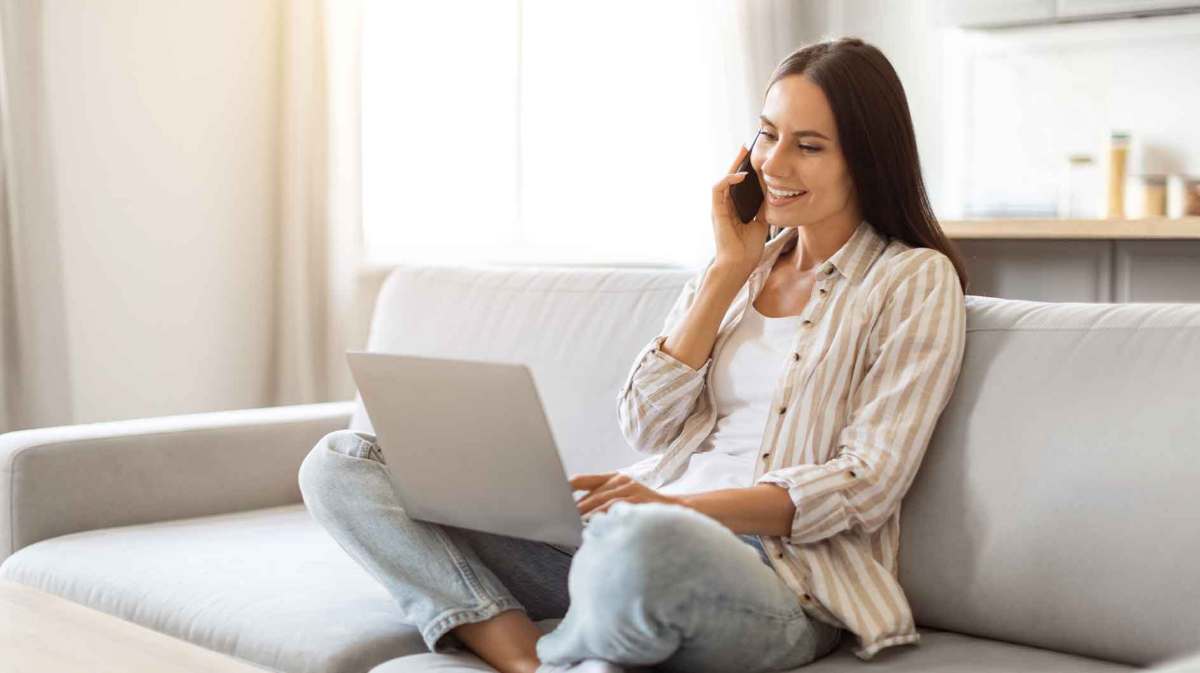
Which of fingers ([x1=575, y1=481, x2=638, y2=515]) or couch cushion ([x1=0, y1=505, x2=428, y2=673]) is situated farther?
couch cushion ([x1=0, y1=505, x2=428, y2=673])

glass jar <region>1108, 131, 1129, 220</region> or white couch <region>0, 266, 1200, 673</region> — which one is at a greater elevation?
glass jar <region>1108, 131, 1129, 220</region>

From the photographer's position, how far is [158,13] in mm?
4016

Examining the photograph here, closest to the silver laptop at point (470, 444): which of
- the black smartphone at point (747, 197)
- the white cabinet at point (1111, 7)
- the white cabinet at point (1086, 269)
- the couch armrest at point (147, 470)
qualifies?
the black smartphone at point (747, 197)

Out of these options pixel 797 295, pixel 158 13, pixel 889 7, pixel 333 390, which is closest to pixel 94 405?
pixel 333 390

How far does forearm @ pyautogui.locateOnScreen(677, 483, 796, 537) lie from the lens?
1584 millimetres

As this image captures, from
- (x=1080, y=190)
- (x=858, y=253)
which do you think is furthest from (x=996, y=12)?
(x=858, y=253)

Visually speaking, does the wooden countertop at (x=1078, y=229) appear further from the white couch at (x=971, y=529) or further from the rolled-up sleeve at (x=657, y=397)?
the rolled-up sleeve at (x=657, y=397)

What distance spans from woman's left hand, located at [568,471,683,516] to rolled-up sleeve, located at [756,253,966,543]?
15 cm

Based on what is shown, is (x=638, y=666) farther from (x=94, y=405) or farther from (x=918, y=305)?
(x=94, y=405)

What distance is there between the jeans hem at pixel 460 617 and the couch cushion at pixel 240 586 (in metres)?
0.08

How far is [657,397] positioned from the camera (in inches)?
73.3

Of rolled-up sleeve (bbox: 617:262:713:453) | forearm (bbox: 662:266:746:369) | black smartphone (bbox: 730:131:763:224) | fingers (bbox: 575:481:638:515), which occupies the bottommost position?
fingers (bbox: 575:481:638:515)

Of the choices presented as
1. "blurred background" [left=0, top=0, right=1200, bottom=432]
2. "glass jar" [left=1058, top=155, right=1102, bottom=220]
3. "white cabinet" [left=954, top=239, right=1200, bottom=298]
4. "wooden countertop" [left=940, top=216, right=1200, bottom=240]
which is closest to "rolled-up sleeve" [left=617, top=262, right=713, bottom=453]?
"white cabinet" [left=954, top=239, right=1200, bottom=298]

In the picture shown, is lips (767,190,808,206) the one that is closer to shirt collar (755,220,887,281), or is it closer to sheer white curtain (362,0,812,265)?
shirt collar (755,220,887,281)
